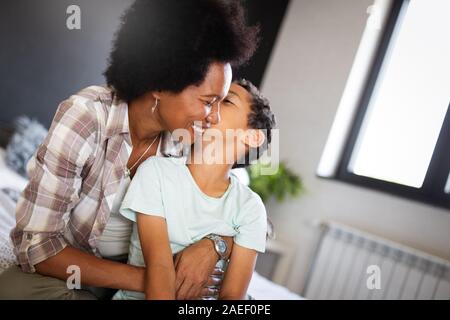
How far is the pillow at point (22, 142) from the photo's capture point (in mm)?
2223

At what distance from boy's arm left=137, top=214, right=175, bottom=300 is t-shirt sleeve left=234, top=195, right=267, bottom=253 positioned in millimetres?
168

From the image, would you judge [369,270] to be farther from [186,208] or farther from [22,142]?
[22,142]

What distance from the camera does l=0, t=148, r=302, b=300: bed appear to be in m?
1.09

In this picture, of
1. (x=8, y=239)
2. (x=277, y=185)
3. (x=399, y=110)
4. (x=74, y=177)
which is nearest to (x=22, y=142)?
(x=8, y=239)

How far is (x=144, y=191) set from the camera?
88 cm

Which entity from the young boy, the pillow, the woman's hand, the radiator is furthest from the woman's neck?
the radiator

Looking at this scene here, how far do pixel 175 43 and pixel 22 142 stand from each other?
1.66 meters

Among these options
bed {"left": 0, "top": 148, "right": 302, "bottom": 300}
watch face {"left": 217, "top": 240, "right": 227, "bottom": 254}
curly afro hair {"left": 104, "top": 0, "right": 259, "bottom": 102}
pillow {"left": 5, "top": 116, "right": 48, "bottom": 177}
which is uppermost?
curly afro hair {"left": 104, "top": 0, "right": 259, "bottom": 102}

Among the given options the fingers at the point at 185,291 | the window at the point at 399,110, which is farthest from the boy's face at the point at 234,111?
the window at the point at 399,110

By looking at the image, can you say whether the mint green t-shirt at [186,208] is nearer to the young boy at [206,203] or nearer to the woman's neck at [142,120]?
the young boy at [206,203]

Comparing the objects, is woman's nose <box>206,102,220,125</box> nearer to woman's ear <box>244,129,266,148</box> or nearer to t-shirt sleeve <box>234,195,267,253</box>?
woman's ear <box>244,129,266,148</box>

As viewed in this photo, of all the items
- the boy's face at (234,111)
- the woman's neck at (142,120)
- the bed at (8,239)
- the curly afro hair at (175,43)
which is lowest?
the bed at (8,239)
